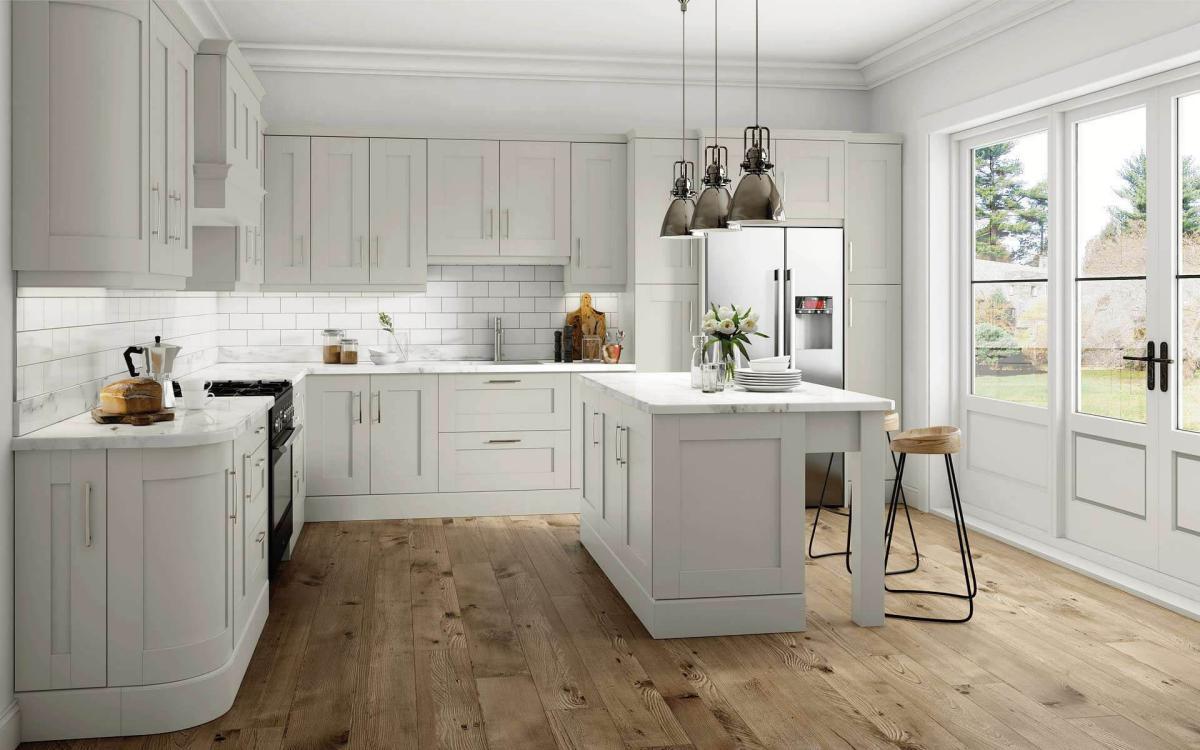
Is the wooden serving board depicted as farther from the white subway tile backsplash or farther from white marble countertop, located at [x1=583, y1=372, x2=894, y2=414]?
the white subway tile backsplash

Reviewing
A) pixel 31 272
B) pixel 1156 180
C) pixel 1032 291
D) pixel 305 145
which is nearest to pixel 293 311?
pixel 305 145

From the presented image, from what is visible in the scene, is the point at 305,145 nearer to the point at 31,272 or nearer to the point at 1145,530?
the point at 31,272

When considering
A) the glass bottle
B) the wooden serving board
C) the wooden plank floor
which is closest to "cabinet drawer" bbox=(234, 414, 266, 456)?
the wooden serving board

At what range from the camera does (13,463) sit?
9.64 feet

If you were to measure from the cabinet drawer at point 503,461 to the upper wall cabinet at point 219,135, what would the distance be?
2021 mm

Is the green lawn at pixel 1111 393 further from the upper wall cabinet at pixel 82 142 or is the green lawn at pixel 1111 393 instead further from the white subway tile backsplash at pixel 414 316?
the upper wall cabinet at pixel 82 142

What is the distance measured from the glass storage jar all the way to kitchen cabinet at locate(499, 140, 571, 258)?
1.20 m

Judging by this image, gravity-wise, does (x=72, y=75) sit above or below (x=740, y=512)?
above

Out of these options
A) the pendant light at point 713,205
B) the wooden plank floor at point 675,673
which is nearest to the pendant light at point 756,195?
the pendant light at point 713,205

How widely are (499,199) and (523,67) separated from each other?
962 mm

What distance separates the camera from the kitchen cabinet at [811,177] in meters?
6.40

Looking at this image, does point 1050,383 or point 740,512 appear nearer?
point 740,512

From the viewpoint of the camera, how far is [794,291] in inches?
249

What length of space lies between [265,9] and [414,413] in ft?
8.04
